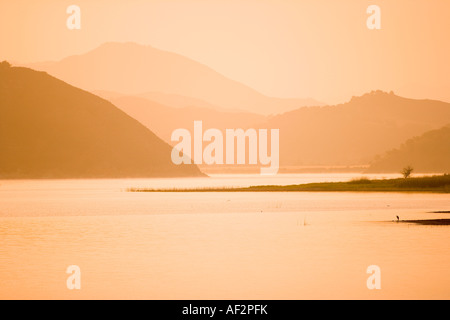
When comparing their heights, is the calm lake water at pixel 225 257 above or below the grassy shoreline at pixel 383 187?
below

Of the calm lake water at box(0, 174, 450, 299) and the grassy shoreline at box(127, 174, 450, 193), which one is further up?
the grassy shoreline at box(127, 174, 450, 193)

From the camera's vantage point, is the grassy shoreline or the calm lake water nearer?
the calm lake water

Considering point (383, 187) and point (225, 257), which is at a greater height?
point (383, 187)

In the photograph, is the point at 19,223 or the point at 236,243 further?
the point at 19,223

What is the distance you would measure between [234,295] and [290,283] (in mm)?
3086

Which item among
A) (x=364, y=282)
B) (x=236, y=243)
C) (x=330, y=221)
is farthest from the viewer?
(x=330, y=221)

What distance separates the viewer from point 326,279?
26906mm

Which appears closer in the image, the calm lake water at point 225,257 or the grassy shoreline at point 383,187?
the calm lake water at point 225,257

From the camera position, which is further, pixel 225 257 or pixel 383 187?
pixel 383 187

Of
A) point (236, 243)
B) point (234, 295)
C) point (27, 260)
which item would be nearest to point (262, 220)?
point (236, 243)

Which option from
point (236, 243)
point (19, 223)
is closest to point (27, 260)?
point (236, 243)

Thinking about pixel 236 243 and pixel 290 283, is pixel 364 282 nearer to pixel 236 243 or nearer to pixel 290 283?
pixel 290 283

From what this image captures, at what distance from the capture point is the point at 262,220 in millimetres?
54375
